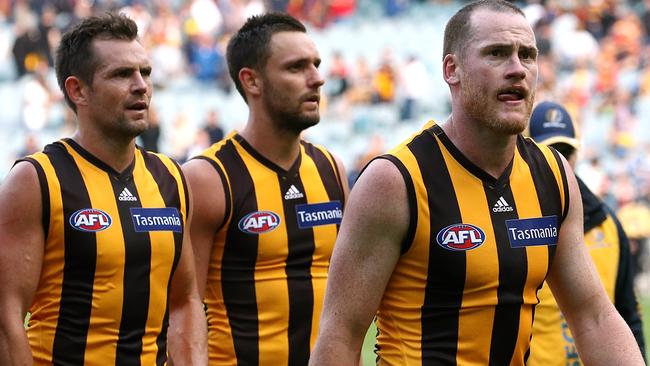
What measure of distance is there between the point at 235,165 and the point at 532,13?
17625 millimetres

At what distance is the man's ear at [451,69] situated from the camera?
13.8ft

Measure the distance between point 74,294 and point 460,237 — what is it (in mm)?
1600

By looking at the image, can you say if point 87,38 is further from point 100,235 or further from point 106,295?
point 106,295

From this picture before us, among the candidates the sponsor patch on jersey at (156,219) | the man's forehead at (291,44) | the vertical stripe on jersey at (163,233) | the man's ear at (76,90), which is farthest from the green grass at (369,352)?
the man's ear at (76,90)

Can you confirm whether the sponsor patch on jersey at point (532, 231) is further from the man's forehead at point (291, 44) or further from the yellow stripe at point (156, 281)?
the man's forehead at point (291, 44)

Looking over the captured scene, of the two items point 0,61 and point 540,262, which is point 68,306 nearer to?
point 540,262

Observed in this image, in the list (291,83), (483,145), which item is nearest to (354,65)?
(291,83)

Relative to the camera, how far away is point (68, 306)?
189 inches

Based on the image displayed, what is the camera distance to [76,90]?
5227 millimetres

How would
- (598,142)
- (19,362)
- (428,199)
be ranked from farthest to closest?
(598,142) < (19,362) < (428,199)

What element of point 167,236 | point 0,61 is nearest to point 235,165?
point 167,236

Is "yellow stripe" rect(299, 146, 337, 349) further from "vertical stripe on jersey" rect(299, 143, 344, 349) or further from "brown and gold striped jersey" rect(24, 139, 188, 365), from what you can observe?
"brown and gold striped jersey" rect(24, 139, 188, 365)

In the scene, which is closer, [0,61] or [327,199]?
[327,199]

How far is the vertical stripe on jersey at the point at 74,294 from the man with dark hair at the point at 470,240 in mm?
1202
